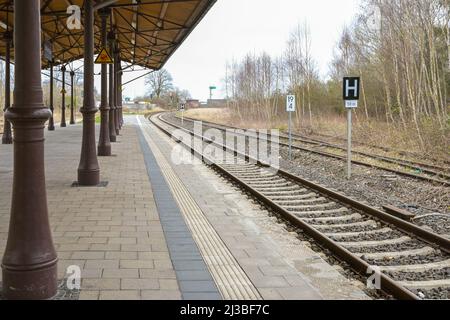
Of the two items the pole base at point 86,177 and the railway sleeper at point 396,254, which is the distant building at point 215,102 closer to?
the pole base at point 86,177

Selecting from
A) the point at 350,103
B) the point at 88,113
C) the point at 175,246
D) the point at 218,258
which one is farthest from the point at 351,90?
the point at 218,258

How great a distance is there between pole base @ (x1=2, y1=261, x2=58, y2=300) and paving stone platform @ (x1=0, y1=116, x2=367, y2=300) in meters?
0.30

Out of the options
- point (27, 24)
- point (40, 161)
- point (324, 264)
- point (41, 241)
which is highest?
point (27, 24)

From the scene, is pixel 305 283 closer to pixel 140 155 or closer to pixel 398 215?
pixel 398 215

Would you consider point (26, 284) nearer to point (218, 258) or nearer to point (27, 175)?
point (27, 175)

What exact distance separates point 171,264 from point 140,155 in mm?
11851

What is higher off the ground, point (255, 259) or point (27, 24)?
point (27, 24)

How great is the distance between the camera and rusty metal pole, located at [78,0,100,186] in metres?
9.88

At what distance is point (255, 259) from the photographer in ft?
17.9

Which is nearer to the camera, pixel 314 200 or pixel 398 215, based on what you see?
pixel 398 215

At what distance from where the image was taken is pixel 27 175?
403cm

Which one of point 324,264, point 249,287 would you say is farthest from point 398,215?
point 249,287

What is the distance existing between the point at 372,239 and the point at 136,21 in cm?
1408

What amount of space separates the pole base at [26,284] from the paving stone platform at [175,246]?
30 cm
